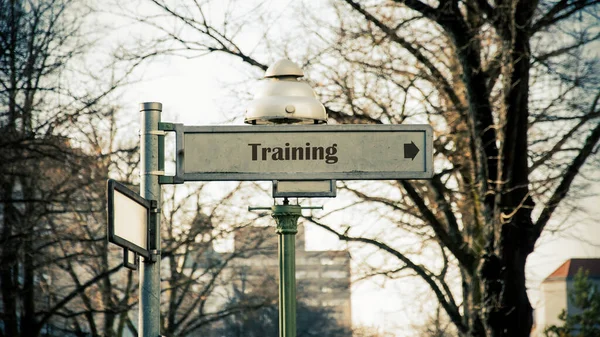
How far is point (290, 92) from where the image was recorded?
5.18 meters

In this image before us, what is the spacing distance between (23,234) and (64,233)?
2678mm

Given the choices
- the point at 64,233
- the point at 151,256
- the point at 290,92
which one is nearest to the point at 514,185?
the point at 290,92

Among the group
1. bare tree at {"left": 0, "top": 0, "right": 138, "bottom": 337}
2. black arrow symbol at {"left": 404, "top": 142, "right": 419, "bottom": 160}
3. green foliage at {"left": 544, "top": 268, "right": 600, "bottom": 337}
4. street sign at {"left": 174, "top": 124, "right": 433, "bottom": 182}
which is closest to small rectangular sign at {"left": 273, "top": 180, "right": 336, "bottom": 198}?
street sign at {"left": 174, "top": 124, "right": 433, "bottom": 182}

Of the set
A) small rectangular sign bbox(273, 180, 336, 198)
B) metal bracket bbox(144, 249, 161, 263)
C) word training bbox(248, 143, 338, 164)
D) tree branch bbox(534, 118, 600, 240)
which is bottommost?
metal bracket bbox(144, 249, 161, 263)

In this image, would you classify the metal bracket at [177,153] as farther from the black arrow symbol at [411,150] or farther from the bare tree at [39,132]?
the bare tree at [39,132]

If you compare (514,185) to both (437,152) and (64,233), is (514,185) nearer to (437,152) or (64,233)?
(437,152)

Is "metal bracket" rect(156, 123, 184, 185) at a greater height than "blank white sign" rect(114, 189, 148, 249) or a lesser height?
greater

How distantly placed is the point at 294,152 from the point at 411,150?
477mm

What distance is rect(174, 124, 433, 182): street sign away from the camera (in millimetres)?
4422

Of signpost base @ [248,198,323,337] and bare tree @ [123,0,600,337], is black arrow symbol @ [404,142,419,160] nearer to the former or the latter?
signpost base @ [248,198,323,337]

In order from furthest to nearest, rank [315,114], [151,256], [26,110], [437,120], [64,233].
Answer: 1. [64,233]
2. [26,110]
3. [437,120]
4. [315,114]
5. [151,256]

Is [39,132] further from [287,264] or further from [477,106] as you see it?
[287,264]

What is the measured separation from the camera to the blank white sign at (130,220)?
4.05 meters

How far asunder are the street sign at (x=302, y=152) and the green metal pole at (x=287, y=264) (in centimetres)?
82
